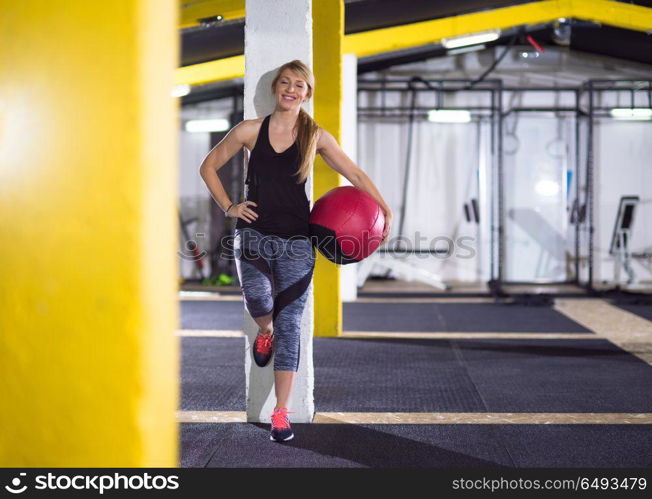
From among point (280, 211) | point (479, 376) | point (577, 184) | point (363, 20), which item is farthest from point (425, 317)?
point (280, 211)

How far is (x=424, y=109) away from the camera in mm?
10727

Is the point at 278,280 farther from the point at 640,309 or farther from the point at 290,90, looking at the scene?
the point at 640,309

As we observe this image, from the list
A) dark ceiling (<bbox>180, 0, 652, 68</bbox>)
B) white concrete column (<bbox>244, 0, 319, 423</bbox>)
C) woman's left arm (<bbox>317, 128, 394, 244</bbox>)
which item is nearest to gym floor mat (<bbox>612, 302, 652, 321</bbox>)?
dark ceiling (<bbox>180, 0, 652, 68</bbox>)

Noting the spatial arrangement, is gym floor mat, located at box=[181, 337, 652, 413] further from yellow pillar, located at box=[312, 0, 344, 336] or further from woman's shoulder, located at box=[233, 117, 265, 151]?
woman's shoulder, located at box=[233, 117, 265, 151]

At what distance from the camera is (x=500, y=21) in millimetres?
8047

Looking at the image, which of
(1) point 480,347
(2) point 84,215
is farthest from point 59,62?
(1) point 480,347

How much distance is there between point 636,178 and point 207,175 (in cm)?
915

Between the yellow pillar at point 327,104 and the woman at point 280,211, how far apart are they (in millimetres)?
Answer: 2551

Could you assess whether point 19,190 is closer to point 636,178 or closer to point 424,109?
point 424,109

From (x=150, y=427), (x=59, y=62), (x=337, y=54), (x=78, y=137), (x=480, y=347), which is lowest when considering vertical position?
(x=480, y=347)

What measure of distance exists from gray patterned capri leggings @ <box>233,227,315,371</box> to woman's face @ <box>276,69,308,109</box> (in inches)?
20.2

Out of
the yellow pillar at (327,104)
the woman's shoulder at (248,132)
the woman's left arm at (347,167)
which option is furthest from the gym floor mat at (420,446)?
the yellow pillar at (327,104)

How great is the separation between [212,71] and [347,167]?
6.03 m

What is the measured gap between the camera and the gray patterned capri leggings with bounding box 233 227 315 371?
280 centimetres
